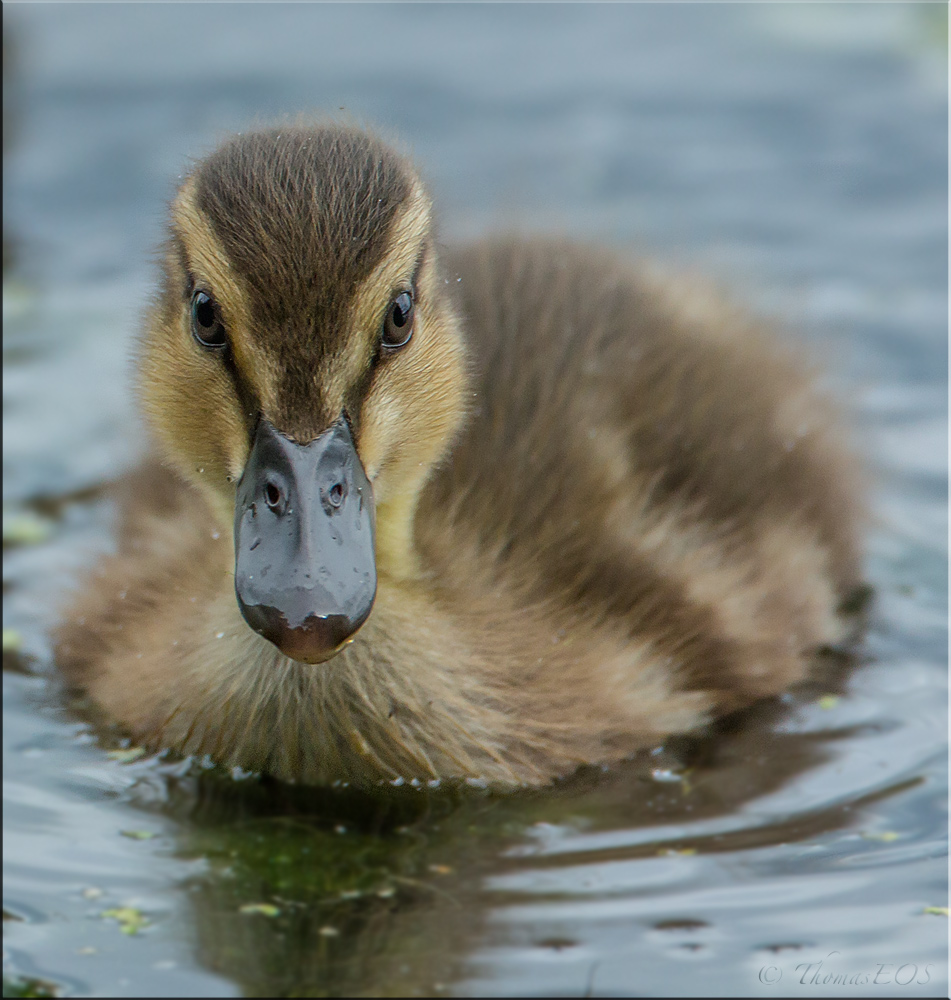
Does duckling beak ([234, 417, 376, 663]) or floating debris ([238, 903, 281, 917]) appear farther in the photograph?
floating debris ([238, 903, 281, 917])

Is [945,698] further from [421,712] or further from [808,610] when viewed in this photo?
[421,712]

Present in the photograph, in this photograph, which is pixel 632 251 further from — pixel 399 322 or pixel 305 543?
pixel 305 543

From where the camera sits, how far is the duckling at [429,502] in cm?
296

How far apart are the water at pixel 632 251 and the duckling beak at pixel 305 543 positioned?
20.5 inches

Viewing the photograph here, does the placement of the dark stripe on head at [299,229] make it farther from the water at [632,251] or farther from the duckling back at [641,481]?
the duckling back at [641,481]

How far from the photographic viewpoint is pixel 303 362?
2.93 meters

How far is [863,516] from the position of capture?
14.3 feet

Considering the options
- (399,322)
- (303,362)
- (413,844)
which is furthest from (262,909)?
(399,322)

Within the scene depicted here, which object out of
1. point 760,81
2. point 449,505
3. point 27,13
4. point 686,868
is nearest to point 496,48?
point 760,81

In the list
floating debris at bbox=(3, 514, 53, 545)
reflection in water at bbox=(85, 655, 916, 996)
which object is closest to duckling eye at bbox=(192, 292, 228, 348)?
reflection in water at bbox=(85, 655, 916, 996)

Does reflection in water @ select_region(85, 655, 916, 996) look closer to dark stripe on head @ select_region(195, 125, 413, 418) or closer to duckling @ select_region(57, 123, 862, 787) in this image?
duckling @ select_region(57, 123, 862, 787)

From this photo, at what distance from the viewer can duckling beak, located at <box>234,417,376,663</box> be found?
9.21 feet

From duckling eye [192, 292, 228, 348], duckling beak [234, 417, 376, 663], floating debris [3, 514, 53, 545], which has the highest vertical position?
floating debris [3, 514, 53, 545]

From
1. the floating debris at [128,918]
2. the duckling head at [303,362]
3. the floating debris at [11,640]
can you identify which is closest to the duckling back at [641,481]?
the duckling head at [303,362]
